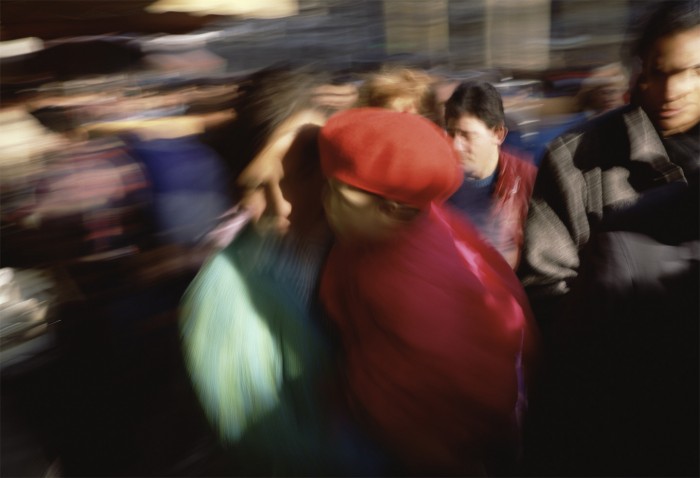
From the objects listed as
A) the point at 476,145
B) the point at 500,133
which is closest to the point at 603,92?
the point at 500,133

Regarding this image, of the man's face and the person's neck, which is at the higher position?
the man's face

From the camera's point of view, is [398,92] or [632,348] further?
[398,92]

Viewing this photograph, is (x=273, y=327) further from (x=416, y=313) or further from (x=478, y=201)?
(x=478, y=201)

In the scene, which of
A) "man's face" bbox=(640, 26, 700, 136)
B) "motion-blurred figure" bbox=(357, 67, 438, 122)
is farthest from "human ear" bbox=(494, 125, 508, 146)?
"man's face" bbox=(640, 26, 700, 136)

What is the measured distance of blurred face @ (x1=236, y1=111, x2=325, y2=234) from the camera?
113cm

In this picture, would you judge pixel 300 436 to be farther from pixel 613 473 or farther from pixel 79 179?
pixel 79 179

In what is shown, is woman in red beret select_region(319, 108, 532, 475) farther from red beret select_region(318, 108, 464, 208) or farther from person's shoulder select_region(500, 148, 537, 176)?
person's shoulder select_region(500, 148, 537, 176)

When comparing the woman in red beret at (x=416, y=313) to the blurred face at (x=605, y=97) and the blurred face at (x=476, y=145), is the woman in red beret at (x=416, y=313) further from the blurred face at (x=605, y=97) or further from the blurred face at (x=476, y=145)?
the blurred face at (x=605, y=97)

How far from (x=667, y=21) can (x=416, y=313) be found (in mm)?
839

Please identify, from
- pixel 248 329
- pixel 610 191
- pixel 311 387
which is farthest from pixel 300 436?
pixel 610 191

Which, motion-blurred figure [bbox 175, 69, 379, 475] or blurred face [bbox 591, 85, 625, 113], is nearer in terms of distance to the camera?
motion-blurred figure [bbox 175, 69, 379, 475]

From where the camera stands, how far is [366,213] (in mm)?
960

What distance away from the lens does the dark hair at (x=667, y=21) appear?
1.08 meters

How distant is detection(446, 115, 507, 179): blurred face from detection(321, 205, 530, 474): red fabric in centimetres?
94
